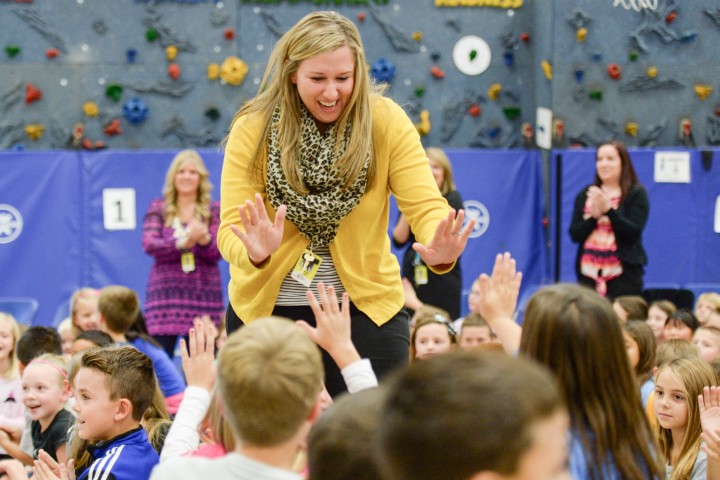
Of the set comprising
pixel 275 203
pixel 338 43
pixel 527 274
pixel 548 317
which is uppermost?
pixel 338 43

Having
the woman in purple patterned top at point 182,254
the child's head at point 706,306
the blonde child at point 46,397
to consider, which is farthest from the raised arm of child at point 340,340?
the child's head at point 706,306

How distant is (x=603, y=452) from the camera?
90.6 inches

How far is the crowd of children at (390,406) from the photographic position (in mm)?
1457

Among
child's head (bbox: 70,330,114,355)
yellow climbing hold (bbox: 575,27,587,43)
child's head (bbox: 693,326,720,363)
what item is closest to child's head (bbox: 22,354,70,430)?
child's head (bbox: 70,330,114,355)

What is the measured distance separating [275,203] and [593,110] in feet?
20.4

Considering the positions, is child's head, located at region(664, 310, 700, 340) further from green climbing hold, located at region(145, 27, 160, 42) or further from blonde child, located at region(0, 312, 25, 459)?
green climbing hold, located at region(145, 27, 160, 42)

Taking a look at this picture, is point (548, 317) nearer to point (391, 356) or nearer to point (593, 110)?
point (391, 356)

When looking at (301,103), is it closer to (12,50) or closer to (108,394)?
(108,394)

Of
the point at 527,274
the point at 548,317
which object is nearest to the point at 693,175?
the point at 527,274

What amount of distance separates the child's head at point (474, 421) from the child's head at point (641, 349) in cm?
322

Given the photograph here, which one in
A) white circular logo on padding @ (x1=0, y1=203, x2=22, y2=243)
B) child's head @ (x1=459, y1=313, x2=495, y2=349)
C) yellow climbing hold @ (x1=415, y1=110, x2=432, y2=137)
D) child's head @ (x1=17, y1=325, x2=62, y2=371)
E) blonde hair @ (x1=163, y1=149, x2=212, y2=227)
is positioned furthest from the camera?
yellow climbing hold @ (x1=415, y1=110, x2=432, y2=137)

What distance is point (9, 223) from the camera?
8047mm

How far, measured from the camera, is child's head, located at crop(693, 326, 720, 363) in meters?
5.04

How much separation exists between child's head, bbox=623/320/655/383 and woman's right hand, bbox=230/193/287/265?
7.33ft
